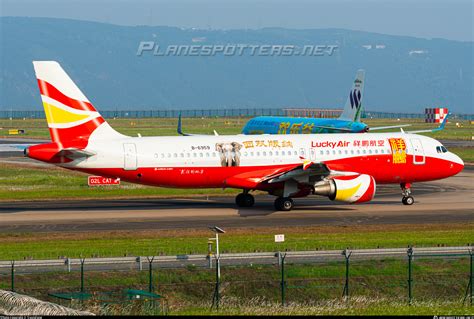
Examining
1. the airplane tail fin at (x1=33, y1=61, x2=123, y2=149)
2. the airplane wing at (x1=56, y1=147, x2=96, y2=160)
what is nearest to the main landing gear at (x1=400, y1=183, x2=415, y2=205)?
the airplane wing at (x1=56, y1=147, x2=96, y2=160)

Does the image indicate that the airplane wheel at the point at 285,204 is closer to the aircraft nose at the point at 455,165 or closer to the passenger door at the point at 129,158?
the passenger door at the point at 129,158

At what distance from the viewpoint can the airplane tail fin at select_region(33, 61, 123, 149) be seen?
51.5 metres

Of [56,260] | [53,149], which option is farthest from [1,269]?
[53,149]

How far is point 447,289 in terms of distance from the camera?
35438mm

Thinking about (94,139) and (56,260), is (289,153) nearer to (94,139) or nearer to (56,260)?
(94,139)

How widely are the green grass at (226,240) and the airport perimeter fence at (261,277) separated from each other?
3324 millimetres

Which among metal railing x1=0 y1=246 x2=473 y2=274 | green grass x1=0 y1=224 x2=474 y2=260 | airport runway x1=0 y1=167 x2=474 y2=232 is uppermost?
airport runway x1=0 y1=167 x2=474 y2=232

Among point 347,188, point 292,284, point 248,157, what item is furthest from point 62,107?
point 292,284

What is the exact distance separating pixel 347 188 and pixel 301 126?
155ft

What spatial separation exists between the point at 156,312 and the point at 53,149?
22.9 meters

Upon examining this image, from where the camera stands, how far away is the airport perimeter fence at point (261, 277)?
1320 inches

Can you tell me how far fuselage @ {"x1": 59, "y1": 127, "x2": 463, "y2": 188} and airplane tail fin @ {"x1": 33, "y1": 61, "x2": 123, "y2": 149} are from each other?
89 centimetres

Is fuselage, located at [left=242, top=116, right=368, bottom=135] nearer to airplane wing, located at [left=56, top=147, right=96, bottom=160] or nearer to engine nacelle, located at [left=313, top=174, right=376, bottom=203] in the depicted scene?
engine nacelle, located at [left=313, top=174, right=376, bottom=203]

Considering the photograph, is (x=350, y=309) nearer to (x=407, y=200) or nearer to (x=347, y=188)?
(x=347, y=188)
